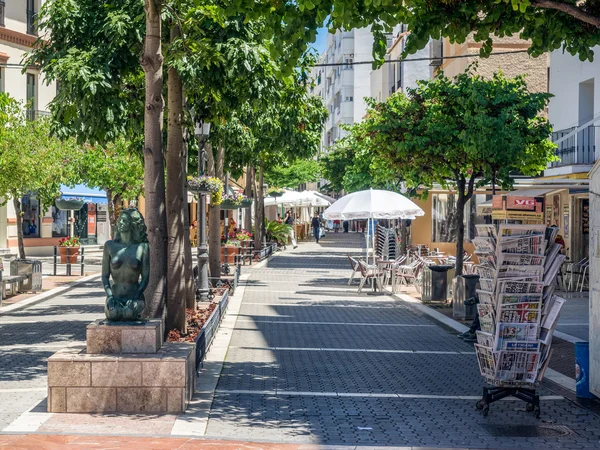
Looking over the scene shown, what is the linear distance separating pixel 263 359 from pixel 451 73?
90.6 ft

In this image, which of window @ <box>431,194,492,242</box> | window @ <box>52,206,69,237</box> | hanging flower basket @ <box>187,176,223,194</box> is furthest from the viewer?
window @ <box>52,206,69,237</box>

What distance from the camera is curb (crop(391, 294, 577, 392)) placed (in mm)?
11539

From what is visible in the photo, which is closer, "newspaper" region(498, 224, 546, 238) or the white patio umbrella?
"newspaper" region(498, 224, 546, 238)

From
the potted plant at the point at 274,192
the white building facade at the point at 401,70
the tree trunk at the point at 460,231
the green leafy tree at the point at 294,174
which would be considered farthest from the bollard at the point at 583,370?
the green leafy tree at the point at 294,174

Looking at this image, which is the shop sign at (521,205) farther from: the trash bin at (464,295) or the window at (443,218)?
the window at (443,218)

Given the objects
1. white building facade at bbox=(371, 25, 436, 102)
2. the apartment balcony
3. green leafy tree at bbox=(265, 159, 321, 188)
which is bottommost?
the apartment balcony

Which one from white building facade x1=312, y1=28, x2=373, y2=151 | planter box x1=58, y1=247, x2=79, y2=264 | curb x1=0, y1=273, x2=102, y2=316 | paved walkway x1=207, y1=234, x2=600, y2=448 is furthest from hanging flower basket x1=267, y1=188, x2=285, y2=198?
paved walkway x1=207, y1=234, x2=600, y2=448

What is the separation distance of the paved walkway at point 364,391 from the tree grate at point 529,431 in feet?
0.06

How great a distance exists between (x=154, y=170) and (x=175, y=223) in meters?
2.19

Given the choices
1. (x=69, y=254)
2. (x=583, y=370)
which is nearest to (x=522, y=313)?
(x=583, y=370)

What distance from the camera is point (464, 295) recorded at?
18359 millimetres

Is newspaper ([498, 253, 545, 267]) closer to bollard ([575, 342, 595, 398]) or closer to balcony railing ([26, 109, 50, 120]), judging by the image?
bollard ([575, 342, 595, 398])

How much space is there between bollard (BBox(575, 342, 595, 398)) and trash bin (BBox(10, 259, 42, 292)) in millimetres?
16048

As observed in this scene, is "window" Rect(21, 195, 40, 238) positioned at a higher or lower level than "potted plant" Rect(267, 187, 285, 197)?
lower
